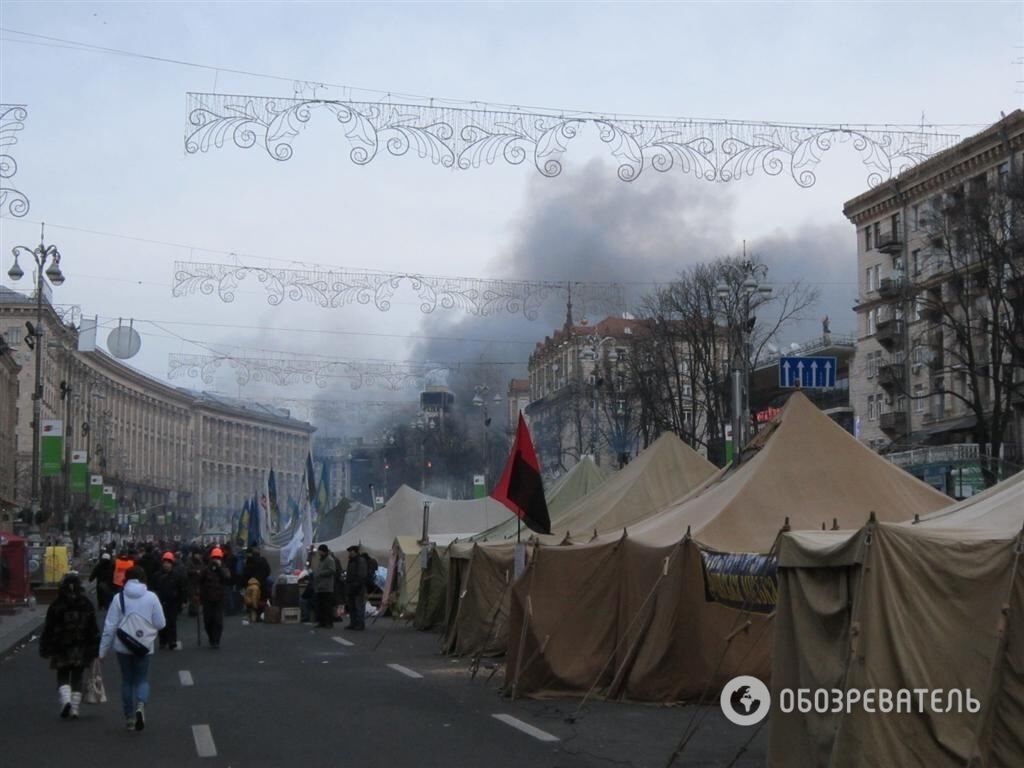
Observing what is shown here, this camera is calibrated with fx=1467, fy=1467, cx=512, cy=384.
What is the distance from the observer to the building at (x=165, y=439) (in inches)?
4016

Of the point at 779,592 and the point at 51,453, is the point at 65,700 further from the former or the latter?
the point at 51,453

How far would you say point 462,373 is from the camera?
77.0m

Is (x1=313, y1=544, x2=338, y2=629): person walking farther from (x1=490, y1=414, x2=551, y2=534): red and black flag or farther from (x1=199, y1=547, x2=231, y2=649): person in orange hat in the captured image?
(x1=490, y1=414, x2=551, y2=534): red and black flag

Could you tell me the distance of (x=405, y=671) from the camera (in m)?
22.4

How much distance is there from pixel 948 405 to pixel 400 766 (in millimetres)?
55103

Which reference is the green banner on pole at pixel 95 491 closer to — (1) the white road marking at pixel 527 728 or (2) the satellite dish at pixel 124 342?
(2) the satellite dish at pixel 124 342

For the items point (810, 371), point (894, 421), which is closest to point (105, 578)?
point (810, 371)

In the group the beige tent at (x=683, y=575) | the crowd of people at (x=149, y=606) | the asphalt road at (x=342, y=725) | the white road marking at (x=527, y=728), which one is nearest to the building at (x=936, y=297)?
the crowd of people at (x=149, y=606)

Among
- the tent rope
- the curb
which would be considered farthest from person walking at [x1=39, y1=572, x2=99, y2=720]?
the tent rope

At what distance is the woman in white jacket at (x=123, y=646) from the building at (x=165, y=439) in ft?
282

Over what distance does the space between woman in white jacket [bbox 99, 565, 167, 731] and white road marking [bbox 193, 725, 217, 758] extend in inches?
24.0

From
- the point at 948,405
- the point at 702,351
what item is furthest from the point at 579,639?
the point at 948,405

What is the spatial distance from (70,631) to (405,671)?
24.8 ft

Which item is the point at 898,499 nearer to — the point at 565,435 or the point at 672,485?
the point at 672,485
